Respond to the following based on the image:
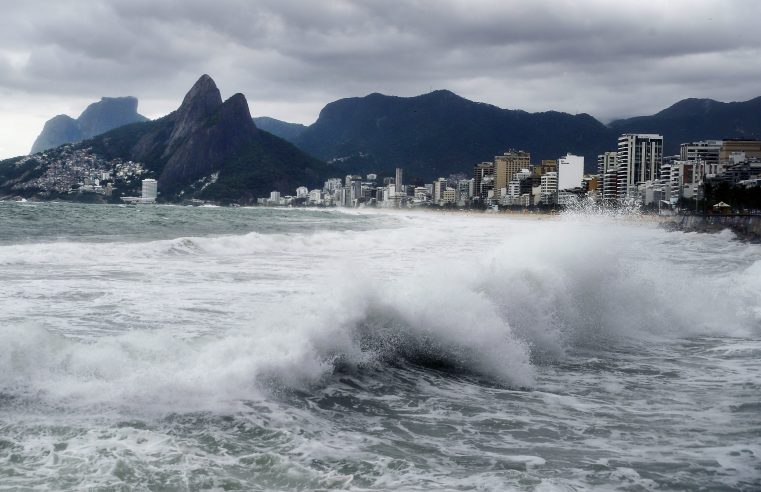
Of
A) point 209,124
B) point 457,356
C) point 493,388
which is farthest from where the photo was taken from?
point 209,124

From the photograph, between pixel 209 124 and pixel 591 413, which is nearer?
pixel 591 413

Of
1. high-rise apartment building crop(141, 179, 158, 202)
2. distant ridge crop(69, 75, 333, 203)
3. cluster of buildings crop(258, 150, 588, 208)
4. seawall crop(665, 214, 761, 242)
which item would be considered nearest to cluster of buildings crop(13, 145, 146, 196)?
distant ridge crop(69, 75, 333, 203)

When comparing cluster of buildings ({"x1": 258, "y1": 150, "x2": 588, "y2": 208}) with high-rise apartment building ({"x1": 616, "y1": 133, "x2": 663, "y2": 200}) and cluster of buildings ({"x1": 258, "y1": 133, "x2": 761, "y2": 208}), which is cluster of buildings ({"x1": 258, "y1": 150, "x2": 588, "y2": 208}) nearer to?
cluster of buildings ({"x1": 258, "y1": 133, "x2": 761, "y2": 208})

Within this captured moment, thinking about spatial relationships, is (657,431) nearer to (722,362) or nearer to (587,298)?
(722,362)

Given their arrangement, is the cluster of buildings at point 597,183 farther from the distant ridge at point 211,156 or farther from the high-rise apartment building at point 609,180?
the distant ridge at point 211,156

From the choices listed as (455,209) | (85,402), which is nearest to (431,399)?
(85,402)

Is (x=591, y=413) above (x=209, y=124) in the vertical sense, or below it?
below

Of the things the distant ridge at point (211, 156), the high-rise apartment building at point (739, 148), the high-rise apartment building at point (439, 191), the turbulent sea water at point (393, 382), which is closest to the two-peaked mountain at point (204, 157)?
the distant ridge at point (211, 156)
